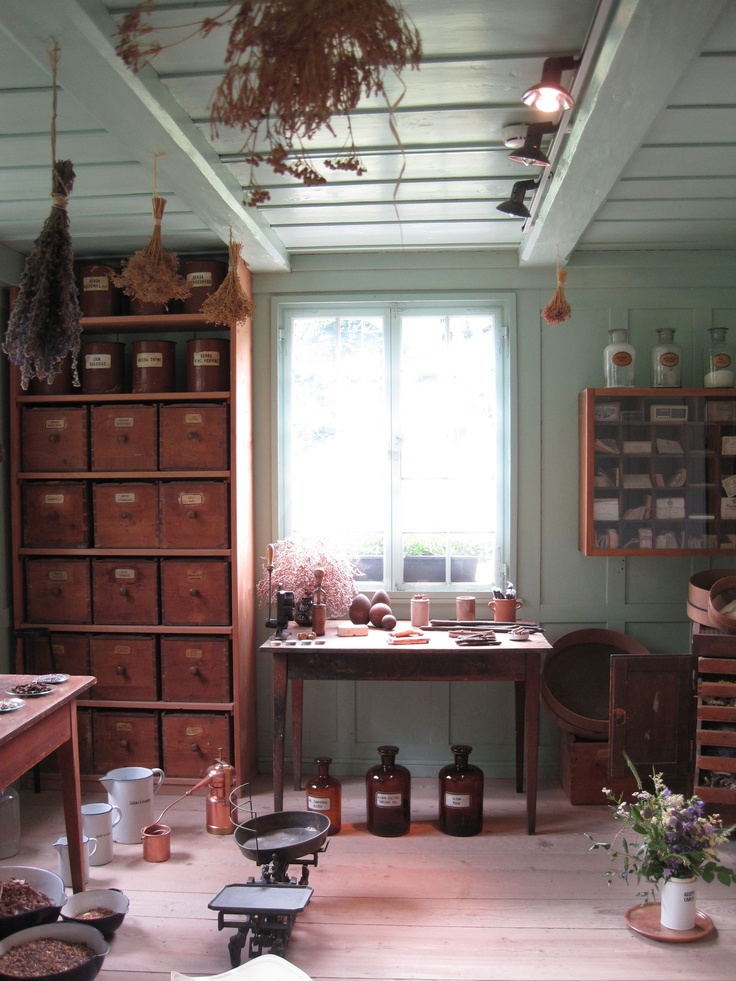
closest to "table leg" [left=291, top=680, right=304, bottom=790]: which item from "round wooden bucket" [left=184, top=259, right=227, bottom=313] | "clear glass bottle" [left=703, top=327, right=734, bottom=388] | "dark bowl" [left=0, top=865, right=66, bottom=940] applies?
"dark bowl" [left=0, top=865, right=66, bottom=940]

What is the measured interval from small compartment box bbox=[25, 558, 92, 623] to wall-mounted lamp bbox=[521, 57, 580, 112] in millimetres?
3223

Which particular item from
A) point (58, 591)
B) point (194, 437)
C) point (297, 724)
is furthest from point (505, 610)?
point (58, 591)

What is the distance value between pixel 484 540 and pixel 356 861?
1890 millimetres

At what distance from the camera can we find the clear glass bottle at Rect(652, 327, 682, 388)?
441 centimetres

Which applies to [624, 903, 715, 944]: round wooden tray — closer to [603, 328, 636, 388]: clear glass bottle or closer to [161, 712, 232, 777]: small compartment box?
[161, 712, 232, 777]: small compartment box

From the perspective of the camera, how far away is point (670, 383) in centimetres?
443

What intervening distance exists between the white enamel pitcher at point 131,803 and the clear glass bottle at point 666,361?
3273mm

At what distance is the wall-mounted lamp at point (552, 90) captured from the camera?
2494 millimetres

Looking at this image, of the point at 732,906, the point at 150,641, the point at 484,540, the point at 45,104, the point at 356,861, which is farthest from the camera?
the point at 484,540

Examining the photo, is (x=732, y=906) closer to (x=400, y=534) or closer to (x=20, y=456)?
(x=400, y=534)

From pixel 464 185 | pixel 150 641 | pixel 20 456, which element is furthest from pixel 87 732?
pixel 464 185

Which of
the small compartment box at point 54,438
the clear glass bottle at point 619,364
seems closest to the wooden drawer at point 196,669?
the small compartment box at point 54,438

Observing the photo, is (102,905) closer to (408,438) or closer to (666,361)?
(408,438)

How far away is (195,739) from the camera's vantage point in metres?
4.38
